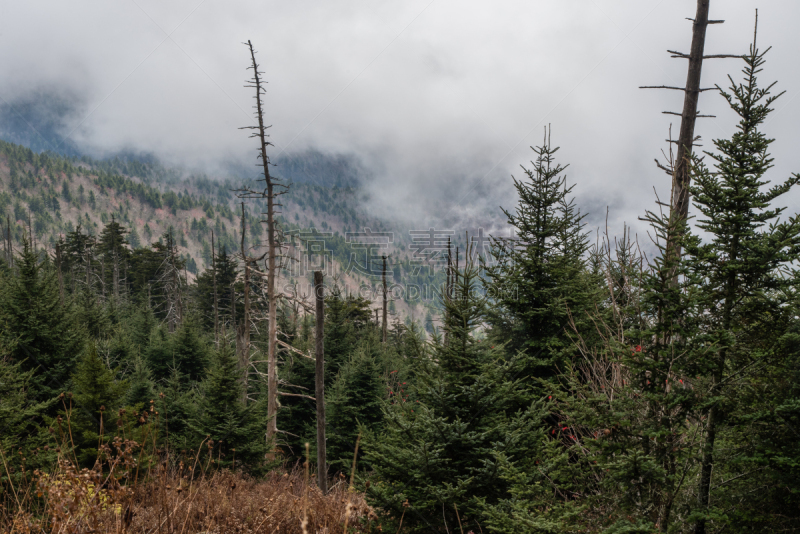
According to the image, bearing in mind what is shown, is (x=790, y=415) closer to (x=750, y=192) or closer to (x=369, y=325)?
(x=750, y=192)

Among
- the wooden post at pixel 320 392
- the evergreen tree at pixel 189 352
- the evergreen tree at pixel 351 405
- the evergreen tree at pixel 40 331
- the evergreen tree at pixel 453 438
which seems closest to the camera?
the evergreen tree at pixel 453 438

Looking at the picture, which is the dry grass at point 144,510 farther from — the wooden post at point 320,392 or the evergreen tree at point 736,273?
the wooden post at point 320,392

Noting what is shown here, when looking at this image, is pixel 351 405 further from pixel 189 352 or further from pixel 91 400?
pixel 189 352

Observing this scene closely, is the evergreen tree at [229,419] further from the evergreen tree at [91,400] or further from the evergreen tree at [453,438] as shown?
the evergreen tree at [453,438]

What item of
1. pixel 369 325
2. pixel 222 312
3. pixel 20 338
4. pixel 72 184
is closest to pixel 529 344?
pixel 20 338

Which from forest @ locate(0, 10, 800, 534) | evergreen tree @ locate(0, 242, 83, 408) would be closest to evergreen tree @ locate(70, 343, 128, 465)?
forest @ locate(0, 10, 800, 534)

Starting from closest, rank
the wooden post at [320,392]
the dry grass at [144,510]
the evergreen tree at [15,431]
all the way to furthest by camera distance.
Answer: the dry grass at [144,510] → the evergreen tree at [15,431] → the wooden post at [320,392]

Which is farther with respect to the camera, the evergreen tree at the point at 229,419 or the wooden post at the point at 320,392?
the wooden post at the point at 320,392

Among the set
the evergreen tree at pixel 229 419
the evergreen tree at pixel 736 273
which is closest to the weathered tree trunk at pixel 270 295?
the evergreen tree at pixel 229 419

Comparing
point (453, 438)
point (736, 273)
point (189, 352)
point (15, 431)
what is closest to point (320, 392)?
point (15, 431)

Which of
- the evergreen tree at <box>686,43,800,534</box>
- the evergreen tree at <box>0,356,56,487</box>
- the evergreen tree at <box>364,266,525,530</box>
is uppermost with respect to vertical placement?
the evergreen tree at <box>686,43,800,534</box>

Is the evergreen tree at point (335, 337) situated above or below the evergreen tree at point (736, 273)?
below

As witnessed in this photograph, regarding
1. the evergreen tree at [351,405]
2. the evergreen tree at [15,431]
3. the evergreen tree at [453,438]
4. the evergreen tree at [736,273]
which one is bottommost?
the evergreen tree at [351,405]

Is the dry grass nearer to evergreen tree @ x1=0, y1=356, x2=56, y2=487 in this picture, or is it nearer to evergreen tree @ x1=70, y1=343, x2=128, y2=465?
evergreen tree @ x1=0, y1=356, x2=56, y2=487
